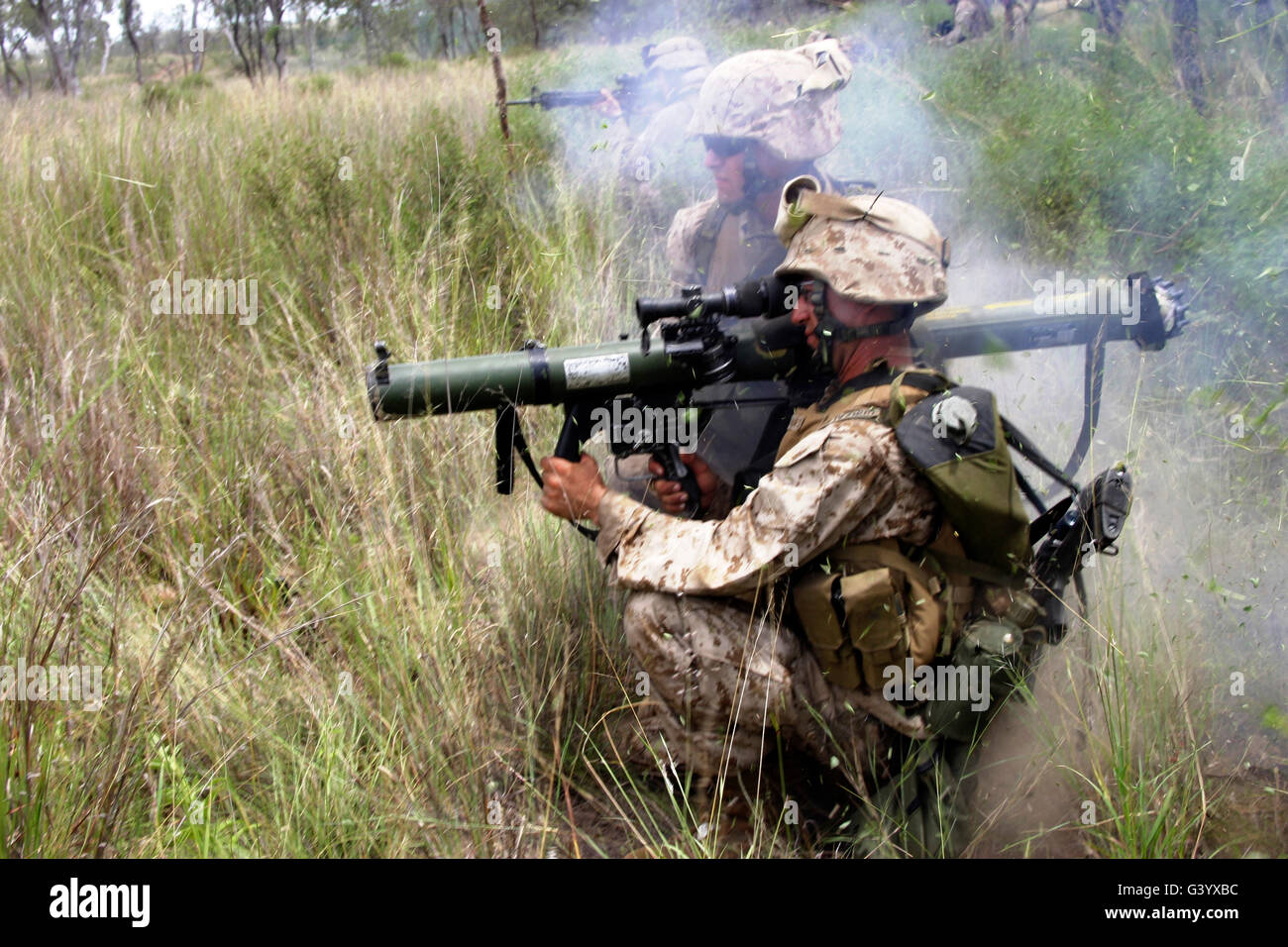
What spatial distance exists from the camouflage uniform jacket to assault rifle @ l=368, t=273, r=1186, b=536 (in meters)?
0.23

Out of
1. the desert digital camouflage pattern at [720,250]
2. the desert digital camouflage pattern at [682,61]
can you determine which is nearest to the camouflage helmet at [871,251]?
the desert digital camouflage pattern at [720,250]

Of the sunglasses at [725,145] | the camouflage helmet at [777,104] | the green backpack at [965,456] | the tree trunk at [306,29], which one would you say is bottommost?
the green backpack at [965,456]

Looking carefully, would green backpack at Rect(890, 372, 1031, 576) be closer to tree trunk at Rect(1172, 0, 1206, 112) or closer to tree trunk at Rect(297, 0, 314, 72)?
tree trunk at Rect(1172, 0, 1206, 112)

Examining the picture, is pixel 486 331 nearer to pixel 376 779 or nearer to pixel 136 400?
pixel 136 400

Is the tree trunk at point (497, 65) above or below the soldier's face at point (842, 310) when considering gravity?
above

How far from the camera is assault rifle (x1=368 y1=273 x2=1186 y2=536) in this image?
2496mm

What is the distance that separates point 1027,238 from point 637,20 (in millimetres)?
4882

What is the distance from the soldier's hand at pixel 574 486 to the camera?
8.84ft

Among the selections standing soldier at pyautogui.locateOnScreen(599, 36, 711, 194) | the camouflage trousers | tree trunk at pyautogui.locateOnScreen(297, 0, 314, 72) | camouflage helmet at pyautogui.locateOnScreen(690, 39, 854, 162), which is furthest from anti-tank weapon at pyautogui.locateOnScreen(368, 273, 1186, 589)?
tree trunk at pyautogui.locateOnScreen(297, 0, 314, 72)

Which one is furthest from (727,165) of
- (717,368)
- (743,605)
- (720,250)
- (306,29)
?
(306,29)

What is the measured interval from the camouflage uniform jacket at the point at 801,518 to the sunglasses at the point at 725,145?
1.60m

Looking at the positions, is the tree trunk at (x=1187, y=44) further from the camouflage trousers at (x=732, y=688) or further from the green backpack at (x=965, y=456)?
the camouflage trousers at (x=732, y=688)

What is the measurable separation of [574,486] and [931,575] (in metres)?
0.95

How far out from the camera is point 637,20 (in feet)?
28.3
